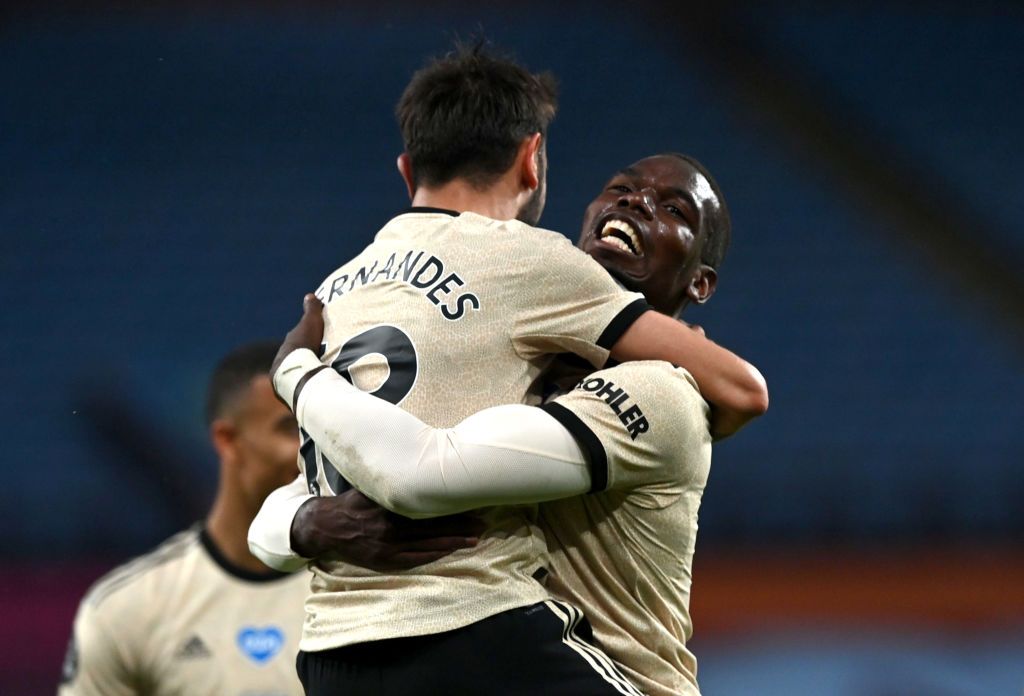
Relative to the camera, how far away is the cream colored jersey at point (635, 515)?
2236 millimetres

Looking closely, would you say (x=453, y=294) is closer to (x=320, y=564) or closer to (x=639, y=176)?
(x=320, y=564)

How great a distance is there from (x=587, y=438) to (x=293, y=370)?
510 millimetres

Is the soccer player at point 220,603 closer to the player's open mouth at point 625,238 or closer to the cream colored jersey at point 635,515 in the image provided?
the player's open mouth at point 625,238

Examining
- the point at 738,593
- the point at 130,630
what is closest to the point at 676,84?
the point at 738,593

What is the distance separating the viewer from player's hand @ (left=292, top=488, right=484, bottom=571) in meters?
2.20

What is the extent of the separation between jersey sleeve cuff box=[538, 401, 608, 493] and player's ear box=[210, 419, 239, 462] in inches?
104

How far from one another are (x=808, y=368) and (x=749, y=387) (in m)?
6.37

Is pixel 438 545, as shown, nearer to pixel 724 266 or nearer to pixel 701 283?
pixel 701 283

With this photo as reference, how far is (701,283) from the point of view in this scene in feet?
9.96

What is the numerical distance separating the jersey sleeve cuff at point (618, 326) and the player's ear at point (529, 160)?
12.9 inches

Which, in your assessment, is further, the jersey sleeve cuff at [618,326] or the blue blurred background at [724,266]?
the blue blurred background at [724,266]

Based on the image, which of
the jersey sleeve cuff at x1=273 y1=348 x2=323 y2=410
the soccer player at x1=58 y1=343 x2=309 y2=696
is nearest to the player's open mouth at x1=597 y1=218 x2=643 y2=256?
the jersey sleeve cuff at x1=273 y1=348 x2=323 y2=410

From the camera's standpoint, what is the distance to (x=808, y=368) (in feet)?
28.3

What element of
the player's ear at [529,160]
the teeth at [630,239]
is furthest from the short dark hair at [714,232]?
the player's ear at [529,160]
